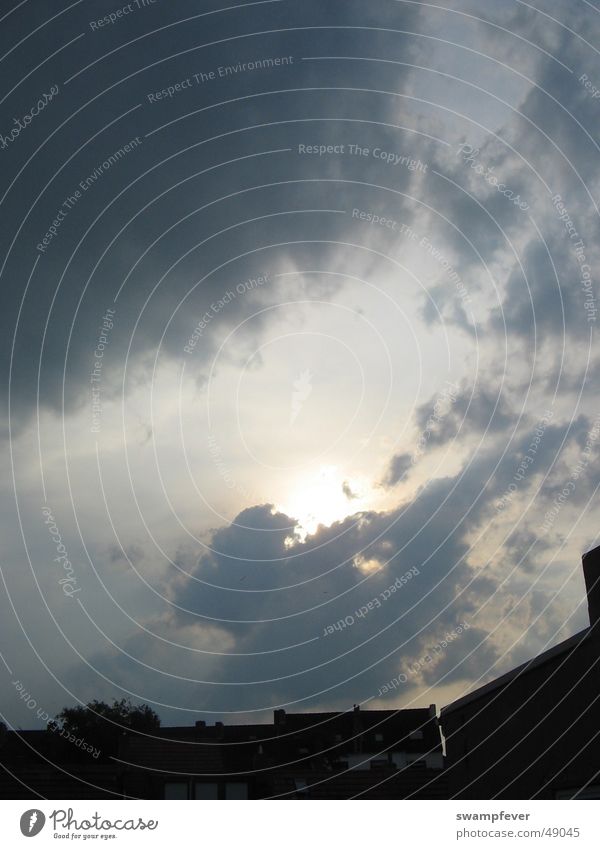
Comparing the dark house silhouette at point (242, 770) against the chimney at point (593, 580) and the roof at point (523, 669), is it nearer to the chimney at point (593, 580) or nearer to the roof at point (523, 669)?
the roof at point (523, 669)

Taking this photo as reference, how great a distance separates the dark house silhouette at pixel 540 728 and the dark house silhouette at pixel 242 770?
2525 mm

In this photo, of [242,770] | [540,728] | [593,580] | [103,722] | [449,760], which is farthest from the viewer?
[103,722]

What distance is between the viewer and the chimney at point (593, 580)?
1894 cm

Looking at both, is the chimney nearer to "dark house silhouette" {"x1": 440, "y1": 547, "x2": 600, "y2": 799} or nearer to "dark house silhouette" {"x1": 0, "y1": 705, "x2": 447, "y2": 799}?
"dark house silhouette" {"x1": 440, "y1": 547, "x2": 600, "y2": 799}

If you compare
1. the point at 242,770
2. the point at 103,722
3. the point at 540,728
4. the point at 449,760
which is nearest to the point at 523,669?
the point at 540,728

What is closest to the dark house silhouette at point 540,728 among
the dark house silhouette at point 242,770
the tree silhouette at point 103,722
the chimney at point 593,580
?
the chimney at point 593,580

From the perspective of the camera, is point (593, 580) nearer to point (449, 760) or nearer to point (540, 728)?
point (540, 728)

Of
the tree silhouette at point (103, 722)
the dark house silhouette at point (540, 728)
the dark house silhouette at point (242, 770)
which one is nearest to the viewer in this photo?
the dark house silhouette at point (540, 728)

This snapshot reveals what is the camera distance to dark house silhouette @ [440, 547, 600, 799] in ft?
63.5

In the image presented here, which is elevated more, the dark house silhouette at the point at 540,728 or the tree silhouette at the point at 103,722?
the tree silhouette at the point at 103,722

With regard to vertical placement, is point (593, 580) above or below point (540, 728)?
above

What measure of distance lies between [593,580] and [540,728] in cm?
599

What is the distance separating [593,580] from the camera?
63.0 ft

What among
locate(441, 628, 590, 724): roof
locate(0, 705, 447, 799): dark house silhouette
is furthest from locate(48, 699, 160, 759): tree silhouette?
locate(441, 628, 590, 724): roof
